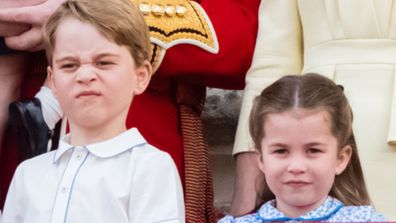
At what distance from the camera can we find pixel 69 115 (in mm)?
2883

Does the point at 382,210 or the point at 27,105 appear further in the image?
the point at 27,105

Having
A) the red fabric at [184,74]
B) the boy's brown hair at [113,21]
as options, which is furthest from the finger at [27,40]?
the boy's brown hair at [113,21]

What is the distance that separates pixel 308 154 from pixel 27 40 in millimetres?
850

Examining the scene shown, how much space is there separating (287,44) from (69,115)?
0.65 metres

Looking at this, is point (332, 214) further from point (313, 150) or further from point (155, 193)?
point (155, 193)

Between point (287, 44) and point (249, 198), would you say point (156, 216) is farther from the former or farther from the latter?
point (287, 44)

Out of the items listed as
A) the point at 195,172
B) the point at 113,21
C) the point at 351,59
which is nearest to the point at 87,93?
the point at 113,21

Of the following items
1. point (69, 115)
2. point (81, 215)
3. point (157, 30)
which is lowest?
Result: point (81, 215)

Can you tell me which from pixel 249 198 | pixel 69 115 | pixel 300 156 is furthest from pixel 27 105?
pixel 300 156

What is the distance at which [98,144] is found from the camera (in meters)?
2.87

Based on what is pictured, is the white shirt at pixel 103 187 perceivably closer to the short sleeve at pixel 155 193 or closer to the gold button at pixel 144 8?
the short sleeve at pixel 155 193

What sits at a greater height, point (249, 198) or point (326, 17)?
point (326, 17)

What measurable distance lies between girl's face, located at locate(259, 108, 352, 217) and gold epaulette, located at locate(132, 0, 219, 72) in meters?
0.45

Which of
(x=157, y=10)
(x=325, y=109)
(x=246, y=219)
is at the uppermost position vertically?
(x=157, y=10)
